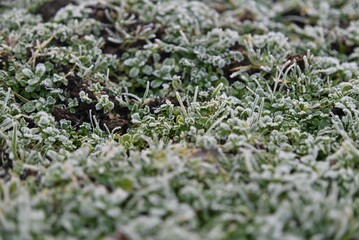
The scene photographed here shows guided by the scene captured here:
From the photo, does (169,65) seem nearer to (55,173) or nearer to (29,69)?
(29,69)

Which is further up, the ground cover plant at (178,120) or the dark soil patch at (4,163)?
the ground cover plant at (178,120)

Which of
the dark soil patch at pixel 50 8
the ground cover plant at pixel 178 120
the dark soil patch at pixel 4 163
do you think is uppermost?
the dark soil patch at pixel 50 8

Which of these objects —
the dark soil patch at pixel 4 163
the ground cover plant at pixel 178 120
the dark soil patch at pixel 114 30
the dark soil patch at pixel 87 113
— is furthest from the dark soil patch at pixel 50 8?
the dark soil patch at pixel 4 163

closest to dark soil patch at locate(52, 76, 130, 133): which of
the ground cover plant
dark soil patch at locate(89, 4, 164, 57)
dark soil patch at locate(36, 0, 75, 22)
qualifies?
the ground cover plant

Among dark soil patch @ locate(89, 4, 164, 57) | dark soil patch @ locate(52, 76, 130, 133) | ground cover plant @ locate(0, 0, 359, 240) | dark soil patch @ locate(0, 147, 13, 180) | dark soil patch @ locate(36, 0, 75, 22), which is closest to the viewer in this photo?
ground cover plant @ locate(0, 0, 359, 240)

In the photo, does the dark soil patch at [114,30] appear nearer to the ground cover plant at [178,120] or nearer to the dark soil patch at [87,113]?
the ground cover plant at [178,120]

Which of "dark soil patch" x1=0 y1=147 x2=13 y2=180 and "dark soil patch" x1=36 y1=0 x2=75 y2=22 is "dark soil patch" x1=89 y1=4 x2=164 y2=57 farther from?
"dark soil patch" x1=0 y1=147 x2=13 y2=180
